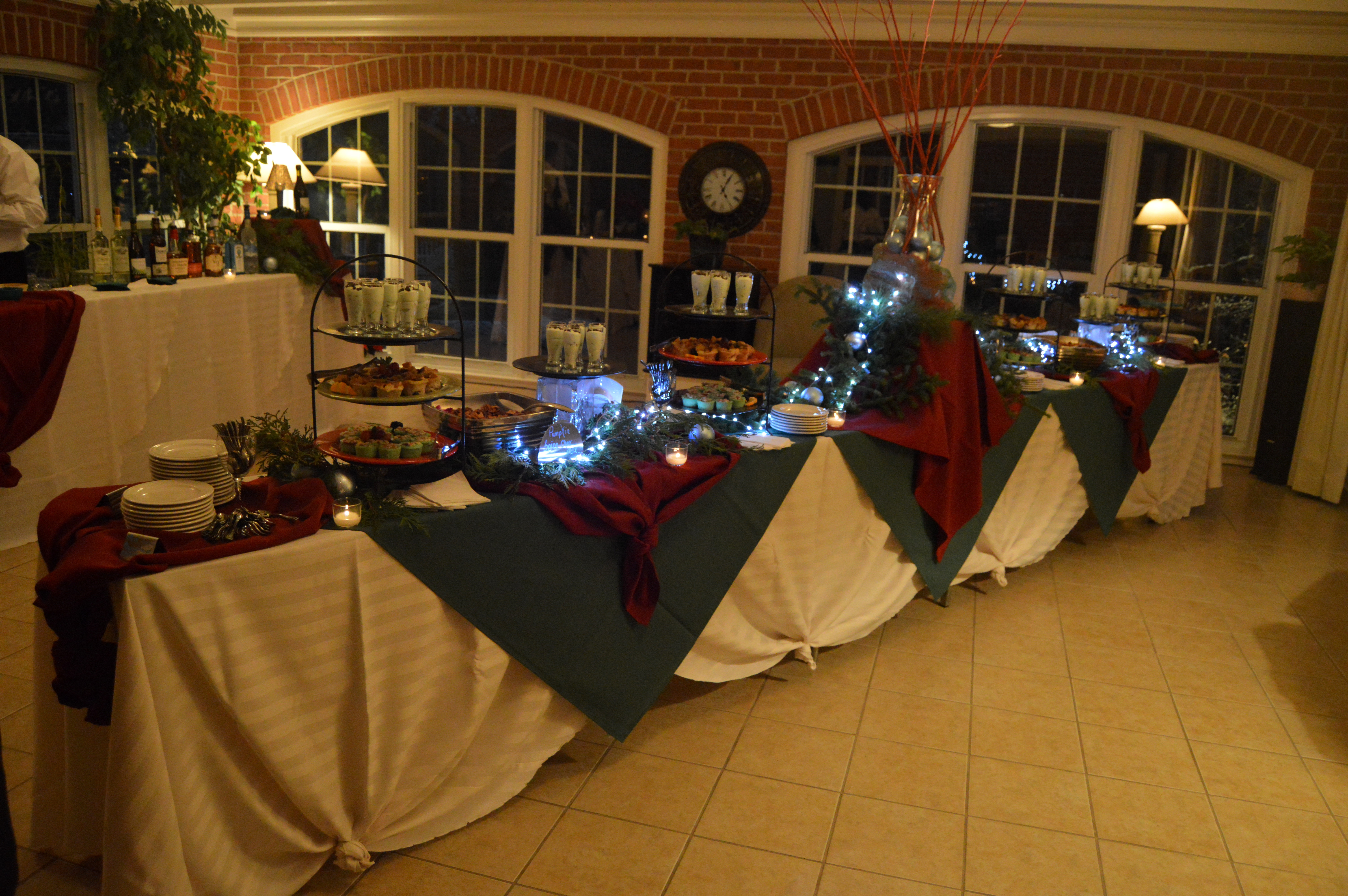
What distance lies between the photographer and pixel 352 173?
293 inches

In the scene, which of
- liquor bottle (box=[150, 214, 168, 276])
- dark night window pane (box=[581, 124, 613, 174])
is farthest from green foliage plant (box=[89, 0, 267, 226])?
dark night window pane (box=[581, 124, 613, 174])

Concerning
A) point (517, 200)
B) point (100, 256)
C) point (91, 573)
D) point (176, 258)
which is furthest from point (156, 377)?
point (517, 200)

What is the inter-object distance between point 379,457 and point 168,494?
17.4 inches

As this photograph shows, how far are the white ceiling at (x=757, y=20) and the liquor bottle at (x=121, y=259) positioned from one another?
3.06 metres

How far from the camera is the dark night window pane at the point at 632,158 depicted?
6965 mm

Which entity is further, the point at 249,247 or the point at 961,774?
the point at 249,247

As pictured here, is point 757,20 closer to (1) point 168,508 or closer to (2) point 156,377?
(2) point 156,377

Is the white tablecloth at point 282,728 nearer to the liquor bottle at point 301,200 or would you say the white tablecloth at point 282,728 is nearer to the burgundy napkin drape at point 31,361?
the burgundy napkin drape at point 31,361

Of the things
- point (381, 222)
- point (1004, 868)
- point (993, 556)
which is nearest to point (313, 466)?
point (1004, 868)

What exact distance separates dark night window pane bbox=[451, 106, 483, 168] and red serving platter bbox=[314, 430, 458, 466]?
17.4 feet

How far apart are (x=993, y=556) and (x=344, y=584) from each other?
287cm

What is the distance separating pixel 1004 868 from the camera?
240cm

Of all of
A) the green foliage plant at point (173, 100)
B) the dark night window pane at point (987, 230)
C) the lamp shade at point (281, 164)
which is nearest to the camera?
the green foliage plant at point (173, 100)
